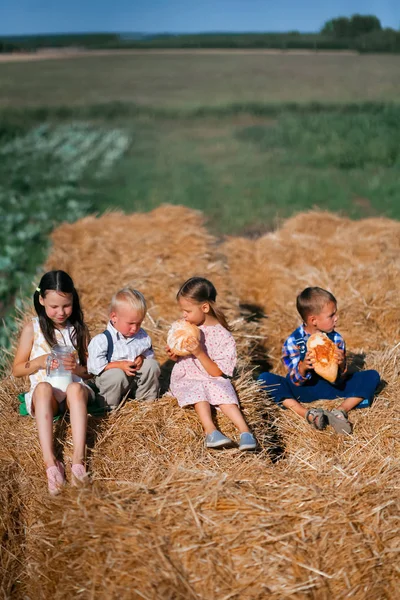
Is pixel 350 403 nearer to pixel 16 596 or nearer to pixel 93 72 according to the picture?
pixel 16 596

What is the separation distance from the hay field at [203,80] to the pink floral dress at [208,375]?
14.4 metres

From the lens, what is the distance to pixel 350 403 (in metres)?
4.96

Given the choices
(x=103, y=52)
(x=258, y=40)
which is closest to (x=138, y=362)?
(x=103, y=52)

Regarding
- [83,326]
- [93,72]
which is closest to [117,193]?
A: [93,72]

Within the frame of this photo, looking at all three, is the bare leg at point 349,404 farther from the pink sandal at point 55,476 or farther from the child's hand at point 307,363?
the pink sandal at point 55,476

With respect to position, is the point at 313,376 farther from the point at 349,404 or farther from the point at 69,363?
the point at 69,363

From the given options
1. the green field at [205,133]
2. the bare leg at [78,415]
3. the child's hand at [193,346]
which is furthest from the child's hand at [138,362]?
the green field at [205,133]

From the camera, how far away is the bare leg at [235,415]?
4.56 metres

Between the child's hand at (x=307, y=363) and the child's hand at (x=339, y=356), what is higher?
the child's hand at (x=339, y=356)

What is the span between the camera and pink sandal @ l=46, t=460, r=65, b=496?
13.0 feet

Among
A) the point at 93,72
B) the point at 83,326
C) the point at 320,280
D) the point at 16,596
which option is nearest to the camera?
the point at 16,596

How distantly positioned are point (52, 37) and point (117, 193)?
589 cm

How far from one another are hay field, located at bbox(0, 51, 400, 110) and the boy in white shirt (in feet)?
48.1

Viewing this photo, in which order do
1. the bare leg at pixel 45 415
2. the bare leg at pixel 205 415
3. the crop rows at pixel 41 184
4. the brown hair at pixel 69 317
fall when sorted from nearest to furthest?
the bare leg at pixel 45 415 → the bare leg at pixel 205 415 → the brown hair at pixel 69 317 → the crop rows at pixel 41 184
